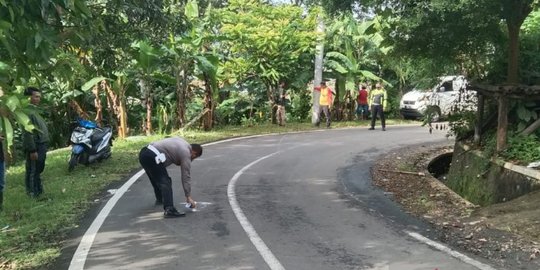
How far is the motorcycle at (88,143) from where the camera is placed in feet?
37.6

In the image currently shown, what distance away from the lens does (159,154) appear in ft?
26.0

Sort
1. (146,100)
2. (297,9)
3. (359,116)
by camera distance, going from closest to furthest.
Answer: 1. (146,100)
2. (297,9)
3. (359,116)

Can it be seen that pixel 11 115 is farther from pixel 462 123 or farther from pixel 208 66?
pixel 208 66

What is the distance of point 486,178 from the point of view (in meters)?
10.2

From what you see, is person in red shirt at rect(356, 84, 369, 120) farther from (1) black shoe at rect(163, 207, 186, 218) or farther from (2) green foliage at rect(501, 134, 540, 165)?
(1) black shoe at rect(163, 207, 186, 218)

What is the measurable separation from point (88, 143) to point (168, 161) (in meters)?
4.25

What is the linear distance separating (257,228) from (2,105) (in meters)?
4.34

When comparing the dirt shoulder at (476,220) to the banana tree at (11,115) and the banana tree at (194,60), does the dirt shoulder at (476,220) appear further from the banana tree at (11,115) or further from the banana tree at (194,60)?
the banana tree at (194,60)

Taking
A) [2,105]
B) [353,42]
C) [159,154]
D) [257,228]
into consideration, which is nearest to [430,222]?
[257,228]

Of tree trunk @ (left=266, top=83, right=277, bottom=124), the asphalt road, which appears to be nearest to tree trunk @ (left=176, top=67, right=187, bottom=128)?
tree trunk @ (left=266, top=83, right=277, bottom=124)

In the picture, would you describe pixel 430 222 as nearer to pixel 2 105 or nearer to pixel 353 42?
pixel 2 105

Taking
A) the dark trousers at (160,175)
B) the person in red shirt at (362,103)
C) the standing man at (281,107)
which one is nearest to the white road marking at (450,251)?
the dark trousers at (160,175)

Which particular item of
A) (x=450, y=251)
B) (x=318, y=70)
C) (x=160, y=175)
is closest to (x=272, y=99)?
(x=318, y=70)

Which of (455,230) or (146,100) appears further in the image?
(146,100)
